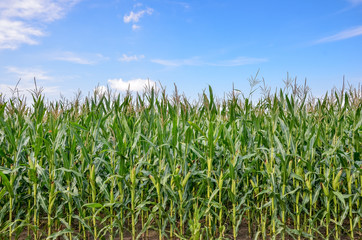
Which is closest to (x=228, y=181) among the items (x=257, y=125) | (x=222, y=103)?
(x=257, y=125)

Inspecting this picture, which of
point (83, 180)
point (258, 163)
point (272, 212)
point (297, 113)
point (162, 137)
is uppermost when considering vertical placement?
point (297, 113)

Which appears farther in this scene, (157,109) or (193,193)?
(157,109)

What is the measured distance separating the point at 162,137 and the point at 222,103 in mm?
1679

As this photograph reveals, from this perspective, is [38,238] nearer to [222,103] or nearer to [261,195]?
[261,195]

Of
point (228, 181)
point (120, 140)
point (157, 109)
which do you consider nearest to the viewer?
point (120, 140)

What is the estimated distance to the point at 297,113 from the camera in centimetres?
394

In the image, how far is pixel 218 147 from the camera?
3648 millimetres

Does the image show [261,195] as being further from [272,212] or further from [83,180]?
[83,180]

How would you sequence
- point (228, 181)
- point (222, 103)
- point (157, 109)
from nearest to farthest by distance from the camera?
point (228, 181) → point (157, 109) → point (222, 103)

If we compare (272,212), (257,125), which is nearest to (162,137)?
(257,125)

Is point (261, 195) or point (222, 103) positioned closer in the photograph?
point (261, 195)

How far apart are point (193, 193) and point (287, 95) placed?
164 centimetres

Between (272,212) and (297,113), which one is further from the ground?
(297,113)

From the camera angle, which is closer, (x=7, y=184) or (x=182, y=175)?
(x=7, y=184)
